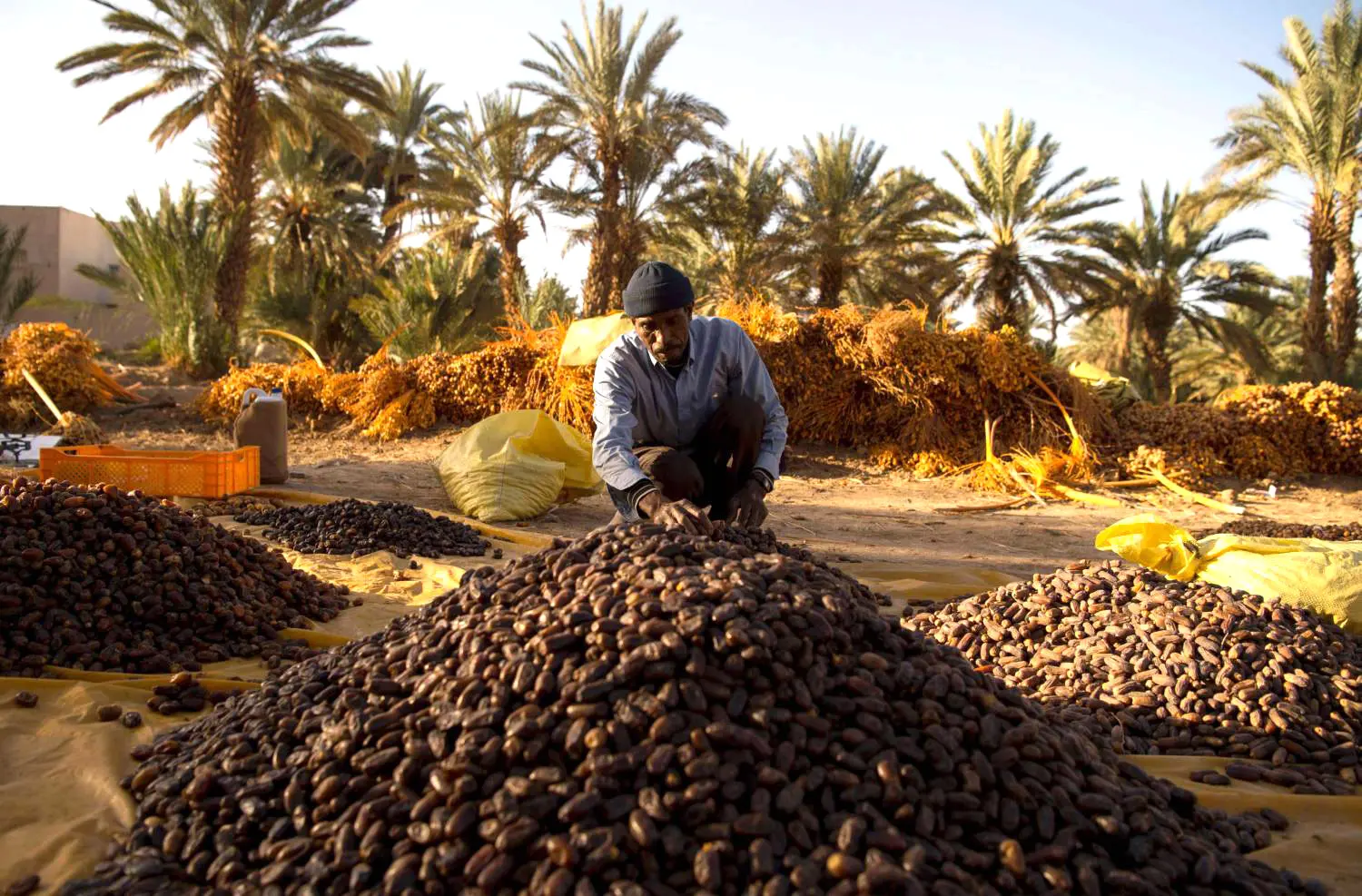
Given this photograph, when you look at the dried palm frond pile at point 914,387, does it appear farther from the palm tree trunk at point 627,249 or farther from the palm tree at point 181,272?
the palm tree at point 181,272

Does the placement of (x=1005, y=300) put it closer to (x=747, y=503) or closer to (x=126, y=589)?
(x=747, y=503)

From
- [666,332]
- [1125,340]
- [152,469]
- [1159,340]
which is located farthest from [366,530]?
[1125,340]

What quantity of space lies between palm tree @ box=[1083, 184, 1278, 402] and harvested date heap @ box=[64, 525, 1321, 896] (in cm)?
1669

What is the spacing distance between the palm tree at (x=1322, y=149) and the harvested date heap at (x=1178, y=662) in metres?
14.3

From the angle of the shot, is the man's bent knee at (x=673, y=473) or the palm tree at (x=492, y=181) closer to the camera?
the man's bent knee at (x=673, y=473)

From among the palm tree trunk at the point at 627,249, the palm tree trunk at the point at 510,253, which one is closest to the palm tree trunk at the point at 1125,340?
the palm tree trunk at the point at 627,249

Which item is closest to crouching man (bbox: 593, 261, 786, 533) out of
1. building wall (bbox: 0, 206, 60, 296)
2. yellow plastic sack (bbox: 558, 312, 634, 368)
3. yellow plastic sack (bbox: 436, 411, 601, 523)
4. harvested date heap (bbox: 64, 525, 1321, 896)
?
harvested date heap (bbox: 64, 525, 1321, 896)

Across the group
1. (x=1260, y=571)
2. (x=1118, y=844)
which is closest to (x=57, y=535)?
(x=1118, y=844)

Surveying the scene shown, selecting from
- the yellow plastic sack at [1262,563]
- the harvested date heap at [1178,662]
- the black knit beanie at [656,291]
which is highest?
the black knit beanie at [656,291]

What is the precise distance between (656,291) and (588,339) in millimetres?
5352

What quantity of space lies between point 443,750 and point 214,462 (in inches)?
179

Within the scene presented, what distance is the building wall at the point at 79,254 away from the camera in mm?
22966

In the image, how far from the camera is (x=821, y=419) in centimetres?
933

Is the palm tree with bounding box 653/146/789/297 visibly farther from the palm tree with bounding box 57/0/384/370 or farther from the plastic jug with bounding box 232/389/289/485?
the plastic jug with bounding box 232/389/289/485
